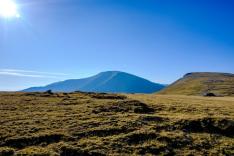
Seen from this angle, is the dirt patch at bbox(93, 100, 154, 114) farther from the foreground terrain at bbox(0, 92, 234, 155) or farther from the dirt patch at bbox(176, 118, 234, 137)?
the dirt patch at bbox(176, 118, 234, 137)

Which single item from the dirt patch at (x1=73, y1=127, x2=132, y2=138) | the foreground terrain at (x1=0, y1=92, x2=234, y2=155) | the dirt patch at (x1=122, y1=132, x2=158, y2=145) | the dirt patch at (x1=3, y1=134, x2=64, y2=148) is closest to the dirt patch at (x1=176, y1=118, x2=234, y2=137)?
the foreground terrain at (x1=0, y1=92, x2=234, y2=155)

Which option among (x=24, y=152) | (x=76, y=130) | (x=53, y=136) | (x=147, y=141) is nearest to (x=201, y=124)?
(x=147, y=141)

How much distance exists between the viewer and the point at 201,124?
1586 inches

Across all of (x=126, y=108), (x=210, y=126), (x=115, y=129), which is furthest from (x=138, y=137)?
(x=126, y=108)

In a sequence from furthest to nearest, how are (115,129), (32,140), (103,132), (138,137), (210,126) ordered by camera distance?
(210,126) < (115,129) < (103,132) < (138,137) < (32,140)

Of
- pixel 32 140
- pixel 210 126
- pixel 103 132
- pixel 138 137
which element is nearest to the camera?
pixel 32 140

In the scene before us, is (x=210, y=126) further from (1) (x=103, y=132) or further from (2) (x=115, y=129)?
(1) (x=103, y=132)

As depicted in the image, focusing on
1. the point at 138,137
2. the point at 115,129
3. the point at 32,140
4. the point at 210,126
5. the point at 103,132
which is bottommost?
the point at 32,140

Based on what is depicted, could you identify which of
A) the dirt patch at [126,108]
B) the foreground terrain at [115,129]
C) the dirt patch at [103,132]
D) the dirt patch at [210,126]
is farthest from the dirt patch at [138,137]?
the dirt patch at [126,108]

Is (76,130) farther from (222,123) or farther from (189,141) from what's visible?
(222,123)

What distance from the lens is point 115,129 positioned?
37.8 metres

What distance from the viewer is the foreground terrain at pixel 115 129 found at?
32.6 m

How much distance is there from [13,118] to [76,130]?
9528 millimetres

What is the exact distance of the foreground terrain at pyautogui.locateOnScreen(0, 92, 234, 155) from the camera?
3262 centimetres
